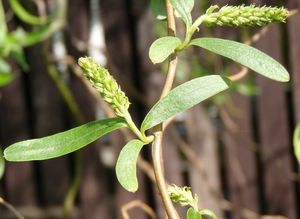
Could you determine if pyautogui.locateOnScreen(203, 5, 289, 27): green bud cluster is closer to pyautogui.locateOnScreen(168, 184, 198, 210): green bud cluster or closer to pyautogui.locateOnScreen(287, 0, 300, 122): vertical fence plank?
pyautogui.locateOnScreen(168, 184, 198, 210): green bud cluster

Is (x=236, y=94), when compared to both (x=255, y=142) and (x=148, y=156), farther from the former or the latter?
(x=148, y=156)

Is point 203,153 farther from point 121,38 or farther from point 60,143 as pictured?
point 60,143

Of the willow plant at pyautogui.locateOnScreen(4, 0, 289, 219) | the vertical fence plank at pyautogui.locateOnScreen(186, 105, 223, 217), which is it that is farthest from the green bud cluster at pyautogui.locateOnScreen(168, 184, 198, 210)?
the vertical fence plank at pyautogui.locateOnScreen(186, 105, 223, 217)

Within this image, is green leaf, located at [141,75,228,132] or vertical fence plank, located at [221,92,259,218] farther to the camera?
vertical fence plank, located at [221,92,259,218]

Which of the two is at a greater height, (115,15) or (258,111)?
(115,15)

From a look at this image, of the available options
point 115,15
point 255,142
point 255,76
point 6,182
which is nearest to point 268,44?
point 255,76

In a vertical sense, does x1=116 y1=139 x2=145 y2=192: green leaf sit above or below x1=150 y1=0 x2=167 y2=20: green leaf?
below

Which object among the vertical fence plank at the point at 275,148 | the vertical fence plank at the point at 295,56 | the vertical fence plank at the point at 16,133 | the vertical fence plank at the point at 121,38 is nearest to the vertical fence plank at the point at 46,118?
the vertical fence plank at the point at 16,133

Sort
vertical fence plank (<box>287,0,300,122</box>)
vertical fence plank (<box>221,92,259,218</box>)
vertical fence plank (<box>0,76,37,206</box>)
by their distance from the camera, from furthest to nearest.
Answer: vertical fence plank (<box>0,76,37,206</box>)
vertical fence plank (<box>221,92,259,218</box>)
vertical fence plank (<box>287,0,300,122</box>)

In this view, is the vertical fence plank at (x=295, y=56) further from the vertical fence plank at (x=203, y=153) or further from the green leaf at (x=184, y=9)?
the green leaf at (x=184, y=9)
